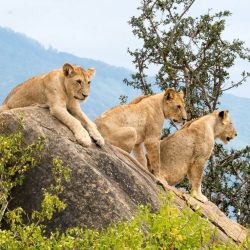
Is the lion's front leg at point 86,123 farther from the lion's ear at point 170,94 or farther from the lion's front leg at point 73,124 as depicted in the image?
the lion's ear at point 170,94

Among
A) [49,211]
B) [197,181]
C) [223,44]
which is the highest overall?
[223,44]

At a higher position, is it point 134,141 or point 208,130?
point 208,130

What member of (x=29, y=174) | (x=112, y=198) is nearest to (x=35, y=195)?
(x=29, y=174)

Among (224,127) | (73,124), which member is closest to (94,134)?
(73,124)

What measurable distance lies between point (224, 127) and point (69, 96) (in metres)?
4.88

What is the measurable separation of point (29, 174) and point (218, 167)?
15.1 metres

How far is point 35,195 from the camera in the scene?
12.2 meters

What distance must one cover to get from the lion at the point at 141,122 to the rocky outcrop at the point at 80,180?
3.45ft

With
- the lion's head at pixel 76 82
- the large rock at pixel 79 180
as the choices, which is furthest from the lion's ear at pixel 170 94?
the lion's head at pixel 76 82

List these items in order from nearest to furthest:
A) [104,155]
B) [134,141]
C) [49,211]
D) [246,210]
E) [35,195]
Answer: [49,211] < [35,195] < [104,155] < [134,141] < [246,210]

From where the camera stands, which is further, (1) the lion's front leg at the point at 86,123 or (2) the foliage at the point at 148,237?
(1) the lion's front leg at the point at 86,123

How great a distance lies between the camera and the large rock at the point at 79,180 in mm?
12039

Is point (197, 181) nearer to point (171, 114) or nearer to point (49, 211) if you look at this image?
point (171, 114)

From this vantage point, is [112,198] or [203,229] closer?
[203,229]
